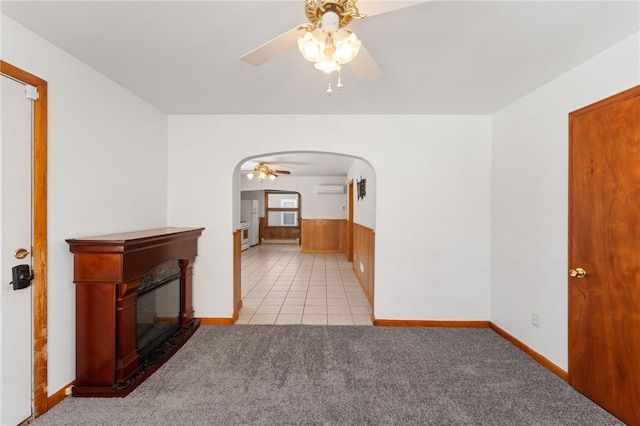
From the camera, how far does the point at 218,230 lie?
316cm

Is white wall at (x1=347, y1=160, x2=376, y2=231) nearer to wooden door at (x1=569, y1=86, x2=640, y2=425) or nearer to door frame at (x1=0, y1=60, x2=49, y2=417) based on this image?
wooden door at (x1=569, y1=86, x2=640, y2=425)

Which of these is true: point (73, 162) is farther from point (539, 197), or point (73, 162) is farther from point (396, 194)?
point (539, 197)

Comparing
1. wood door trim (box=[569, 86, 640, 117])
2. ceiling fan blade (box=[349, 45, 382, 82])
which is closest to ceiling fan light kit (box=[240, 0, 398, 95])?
ceiling fan blade (box=[349, 45, 382, 82])

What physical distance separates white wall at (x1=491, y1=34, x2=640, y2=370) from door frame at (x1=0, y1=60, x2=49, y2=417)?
375cm

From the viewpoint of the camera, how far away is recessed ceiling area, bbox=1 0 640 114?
1.49m

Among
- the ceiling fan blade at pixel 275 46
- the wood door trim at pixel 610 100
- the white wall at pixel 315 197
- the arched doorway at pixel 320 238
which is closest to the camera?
the ceiling fan blade at pixel 275 46

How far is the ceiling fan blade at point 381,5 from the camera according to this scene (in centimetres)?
111

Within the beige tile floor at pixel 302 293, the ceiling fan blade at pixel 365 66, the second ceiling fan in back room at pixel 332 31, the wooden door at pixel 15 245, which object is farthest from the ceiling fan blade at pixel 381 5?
the beige tile floor at pixel 302 293

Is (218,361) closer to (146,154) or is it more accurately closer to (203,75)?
(146,154)

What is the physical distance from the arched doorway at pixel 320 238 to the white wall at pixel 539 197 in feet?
4.77

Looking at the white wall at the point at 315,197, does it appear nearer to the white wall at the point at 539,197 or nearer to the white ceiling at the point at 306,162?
the white ceiling at the point at 306,162

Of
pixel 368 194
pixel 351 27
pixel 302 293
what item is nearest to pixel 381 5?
pixel 351 27

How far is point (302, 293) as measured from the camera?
4.34 metres

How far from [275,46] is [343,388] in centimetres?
228
